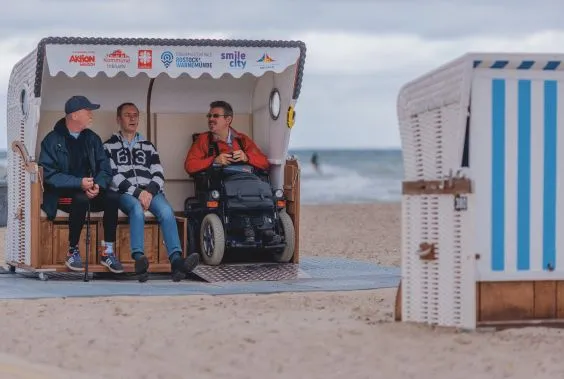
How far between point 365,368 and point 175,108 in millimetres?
6400

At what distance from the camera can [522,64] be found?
7.57m

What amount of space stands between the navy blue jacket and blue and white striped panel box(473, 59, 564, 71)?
4468 mm

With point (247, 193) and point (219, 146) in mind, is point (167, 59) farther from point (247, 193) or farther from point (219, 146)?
point (247, 193)

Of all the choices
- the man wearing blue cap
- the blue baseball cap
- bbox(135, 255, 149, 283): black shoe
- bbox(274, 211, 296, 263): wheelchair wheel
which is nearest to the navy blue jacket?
the man wearing blue cap

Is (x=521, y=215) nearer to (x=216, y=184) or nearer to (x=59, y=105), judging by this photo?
(x=216, y=184)

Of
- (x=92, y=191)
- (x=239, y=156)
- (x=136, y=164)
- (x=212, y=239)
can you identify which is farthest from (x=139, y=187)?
(x=239, y=156)

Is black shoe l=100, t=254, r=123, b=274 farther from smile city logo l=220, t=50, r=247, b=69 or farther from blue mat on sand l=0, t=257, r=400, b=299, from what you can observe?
smile city logo l=220, t=50, r=247, b=69

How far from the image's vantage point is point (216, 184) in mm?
11828

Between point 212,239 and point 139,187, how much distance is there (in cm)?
85

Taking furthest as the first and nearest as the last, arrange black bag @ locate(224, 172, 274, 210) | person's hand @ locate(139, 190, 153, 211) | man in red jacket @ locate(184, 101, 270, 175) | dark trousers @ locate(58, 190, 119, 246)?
man in red jacket @ locate(184, 101, 270, 175)
black bag @ locate(224, 172, 274, 210)
person's hand @ locate(139, 190, 153, 211)
dark trousers @ locate(58, 190, 119, 246)

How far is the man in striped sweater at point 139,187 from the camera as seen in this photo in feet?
35.7

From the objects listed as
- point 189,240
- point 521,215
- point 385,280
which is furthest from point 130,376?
point 189,240

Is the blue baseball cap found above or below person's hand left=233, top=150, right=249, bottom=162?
above

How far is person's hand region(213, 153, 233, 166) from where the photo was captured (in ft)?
38.8
